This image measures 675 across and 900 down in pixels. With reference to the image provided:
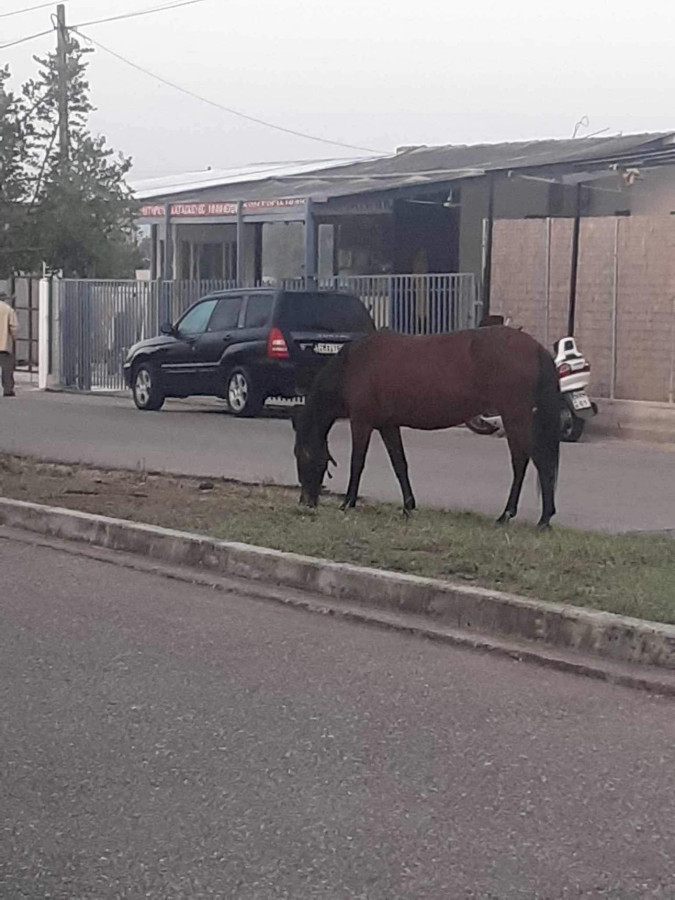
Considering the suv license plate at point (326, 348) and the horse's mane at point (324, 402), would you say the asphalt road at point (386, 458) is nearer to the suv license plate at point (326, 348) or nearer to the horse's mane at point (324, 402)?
the suv license plate at point (326, 348)

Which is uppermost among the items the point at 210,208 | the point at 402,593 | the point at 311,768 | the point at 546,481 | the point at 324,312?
the point at 210,208

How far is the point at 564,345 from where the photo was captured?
18.7 meters

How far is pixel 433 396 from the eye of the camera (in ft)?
37.8

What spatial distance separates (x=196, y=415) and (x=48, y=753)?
56.4 ft

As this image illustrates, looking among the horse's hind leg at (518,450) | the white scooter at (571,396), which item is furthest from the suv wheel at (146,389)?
the horse's hind leg at (518,450)

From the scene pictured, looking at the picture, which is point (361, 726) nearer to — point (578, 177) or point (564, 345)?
point (564, 345)

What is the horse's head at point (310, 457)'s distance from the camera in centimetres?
1169

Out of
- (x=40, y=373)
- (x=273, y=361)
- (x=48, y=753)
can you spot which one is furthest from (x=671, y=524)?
(x=40, y=373)

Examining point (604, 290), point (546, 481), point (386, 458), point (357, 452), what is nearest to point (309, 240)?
point (604, 290)

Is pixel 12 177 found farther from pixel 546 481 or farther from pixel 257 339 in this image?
pixel 546 481

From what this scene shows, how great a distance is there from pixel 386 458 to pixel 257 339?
19.5ft

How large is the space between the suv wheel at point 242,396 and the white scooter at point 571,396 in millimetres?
4268

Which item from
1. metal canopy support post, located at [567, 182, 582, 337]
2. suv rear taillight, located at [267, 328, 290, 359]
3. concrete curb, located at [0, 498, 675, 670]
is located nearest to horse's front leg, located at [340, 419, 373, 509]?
concrete curb, located at [0, 498, 675, 670]

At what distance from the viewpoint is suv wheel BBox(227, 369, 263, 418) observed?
21.9 metres
